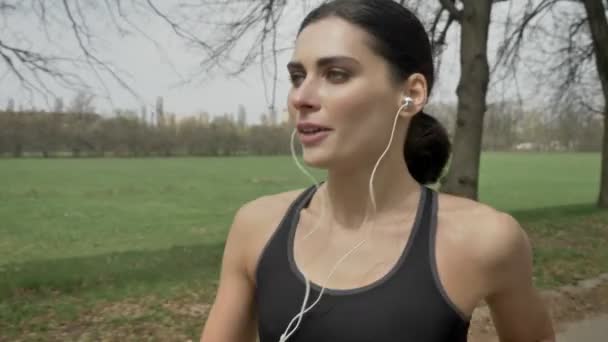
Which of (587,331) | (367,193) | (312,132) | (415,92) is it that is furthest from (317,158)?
(587,331)

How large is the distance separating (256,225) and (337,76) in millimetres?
435

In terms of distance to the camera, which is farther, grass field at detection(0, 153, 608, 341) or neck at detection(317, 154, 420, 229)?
grass field at detection(0, 153, 608, 341)

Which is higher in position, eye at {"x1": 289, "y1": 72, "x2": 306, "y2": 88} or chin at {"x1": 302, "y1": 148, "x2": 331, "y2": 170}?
eye at {"x1": 289, "y1": 72, "x2": 306, "y2": 88}

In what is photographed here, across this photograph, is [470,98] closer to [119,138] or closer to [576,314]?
[576,314]

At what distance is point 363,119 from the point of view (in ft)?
4.54

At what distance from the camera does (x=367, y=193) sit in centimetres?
149

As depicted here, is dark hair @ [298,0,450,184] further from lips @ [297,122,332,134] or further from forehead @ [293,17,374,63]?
lips @ [297,122,332,134]

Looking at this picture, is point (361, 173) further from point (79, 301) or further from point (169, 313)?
point (79, 301)

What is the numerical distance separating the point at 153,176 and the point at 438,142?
24.6 meters

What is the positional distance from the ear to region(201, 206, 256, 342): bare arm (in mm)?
512

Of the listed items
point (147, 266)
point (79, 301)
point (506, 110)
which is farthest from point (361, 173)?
point (506, 110)

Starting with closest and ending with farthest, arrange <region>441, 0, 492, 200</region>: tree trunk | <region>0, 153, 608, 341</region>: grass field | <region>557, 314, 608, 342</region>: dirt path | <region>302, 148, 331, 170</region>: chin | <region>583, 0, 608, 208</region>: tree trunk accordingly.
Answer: <region>302, 148, 331, 170</region>: chin → <region>557, 314, 608, 342</region>: dirt path → <region>0, 153, 608, 341</region>: grass field → <region>441, 0, 492, 200</region>: tree trunk → <region>583, 0, 608, 208</region>: tree trunk

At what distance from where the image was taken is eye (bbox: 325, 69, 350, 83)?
4.52ft

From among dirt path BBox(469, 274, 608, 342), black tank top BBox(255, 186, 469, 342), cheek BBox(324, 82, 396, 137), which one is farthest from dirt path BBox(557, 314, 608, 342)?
cheek BBox(324, 82, 396, 137)
